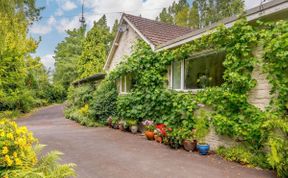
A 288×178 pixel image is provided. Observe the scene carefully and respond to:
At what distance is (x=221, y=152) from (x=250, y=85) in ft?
6.83

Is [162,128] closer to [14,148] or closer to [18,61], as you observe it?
[14,148]

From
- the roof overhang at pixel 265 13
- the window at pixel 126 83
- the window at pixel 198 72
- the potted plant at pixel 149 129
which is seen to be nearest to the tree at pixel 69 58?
the window at pixel 126 83

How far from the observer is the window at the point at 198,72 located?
699 cm

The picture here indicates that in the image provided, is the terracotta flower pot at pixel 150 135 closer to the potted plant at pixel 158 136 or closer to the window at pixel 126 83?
the potted plant at pixel 158 136

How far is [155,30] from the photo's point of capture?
11766 millimetres

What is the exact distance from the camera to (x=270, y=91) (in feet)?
17.4

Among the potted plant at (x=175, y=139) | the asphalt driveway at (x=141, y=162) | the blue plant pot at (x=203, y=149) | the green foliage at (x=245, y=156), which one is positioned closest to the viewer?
the asphalt driveway at (x=141, y=162)

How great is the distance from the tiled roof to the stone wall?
1.85 feet

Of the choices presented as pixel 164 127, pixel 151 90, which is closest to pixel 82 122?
pixel 151 90

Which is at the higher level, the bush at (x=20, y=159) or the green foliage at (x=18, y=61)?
the green foliage at (x=18, y=61)

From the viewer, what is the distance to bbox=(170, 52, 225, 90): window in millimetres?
6988

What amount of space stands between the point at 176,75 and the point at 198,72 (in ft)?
3.89

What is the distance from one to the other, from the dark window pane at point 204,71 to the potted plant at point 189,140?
165 centimetres

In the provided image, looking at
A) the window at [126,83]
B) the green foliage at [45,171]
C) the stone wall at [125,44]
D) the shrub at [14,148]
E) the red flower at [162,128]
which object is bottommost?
the red flower at [162,128]
